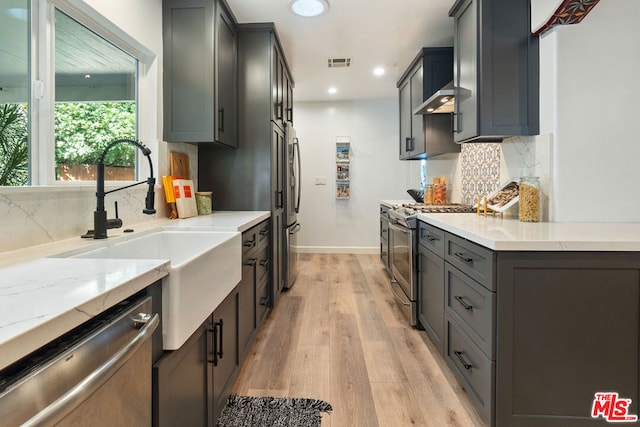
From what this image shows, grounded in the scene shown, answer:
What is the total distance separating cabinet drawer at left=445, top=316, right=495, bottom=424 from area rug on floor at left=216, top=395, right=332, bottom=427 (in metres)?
0.69

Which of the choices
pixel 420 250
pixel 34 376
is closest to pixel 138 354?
pixel 34 376

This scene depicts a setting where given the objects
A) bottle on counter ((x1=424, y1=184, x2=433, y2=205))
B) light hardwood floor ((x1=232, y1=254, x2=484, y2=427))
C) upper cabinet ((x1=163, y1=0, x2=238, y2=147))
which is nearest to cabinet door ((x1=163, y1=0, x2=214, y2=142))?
upper cabinet ((x1=163, y1=0, x2=238, y2=147))

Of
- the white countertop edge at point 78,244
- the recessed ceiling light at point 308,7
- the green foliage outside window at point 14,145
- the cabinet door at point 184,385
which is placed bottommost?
the cabinet door at point 184,385

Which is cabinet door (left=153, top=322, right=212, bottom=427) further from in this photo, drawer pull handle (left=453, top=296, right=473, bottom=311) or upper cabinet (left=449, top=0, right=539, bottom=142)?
upper cabinet (left=449, top=0, right=539, bottom=142)

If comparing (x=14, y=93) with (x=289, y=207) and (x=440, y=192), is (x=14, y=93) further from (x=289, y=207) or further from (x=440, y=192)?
(x=440, y=192)

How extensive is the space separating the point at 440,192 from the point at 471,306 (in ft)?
7.98

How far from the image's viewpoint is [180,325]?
98 cm

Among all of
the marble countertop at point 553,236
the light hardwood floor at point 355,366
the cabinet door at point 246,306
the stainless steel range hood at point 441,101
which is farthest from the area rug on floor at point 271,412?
the stainless steel range hood at point 441,101

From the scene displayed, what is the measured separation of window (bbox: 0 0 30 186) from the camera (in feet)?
4.41

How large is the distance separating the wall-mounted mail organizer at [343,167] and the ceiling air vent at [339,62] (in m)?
1.67

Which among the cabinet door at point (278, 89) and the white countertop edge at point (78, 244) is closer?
the white countertop edge at point (78, 244)

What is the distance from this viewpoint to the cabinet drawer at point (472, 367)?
139 cm

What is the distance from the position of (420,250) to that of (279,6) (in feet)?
7.09

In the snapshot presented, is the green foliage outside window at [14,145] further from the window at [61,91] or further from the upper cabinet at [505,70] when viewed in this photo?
the upper cabinet at [505,70]
